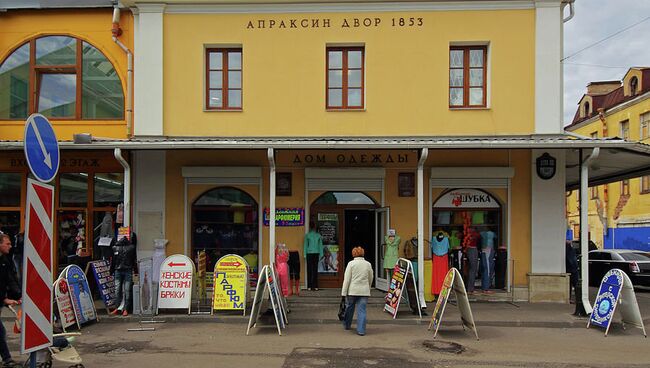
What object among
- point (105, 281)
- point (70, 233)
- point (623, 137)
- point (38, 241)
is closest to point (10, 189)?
point (70, 233)

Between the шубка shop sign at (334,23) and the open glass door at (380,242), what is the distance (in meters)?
4.35

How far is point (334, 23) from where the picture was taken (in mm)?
12773

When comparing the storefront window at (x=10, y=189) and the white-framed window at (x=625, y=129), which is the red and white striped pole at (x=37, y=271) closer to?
the storefront window at (x=10, y=189)

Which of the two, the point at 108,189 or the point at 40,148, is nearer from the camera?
the point at 40,148

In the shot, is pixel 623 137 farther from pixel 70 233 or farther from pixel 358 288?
pixel 70 233

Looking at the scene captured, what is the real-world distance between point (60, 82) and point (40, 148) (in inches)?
357

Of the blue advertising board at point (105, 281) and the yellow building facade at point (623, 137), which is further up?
the yellow building facade at point (623, 137)

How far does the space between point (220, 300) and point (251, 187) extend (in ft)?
10.1

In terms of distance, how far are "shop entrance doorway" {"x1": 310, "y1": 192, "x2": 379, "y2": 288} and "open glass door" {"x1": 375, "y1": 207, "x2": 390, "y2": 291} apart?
205 mm

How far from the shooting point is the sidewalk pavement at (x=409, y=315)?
10344mm

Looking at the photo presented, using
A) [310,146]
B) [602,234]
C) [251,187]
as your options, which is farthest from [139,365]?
[602,234]

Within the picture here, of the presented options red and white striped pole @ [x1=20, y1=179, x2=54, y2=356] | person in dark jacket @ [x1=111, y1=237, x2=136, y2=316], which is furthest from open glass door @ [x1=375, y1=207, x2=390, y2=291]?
red and white striped pole @ [x1=20, y1=179, x2=54, y2=356]

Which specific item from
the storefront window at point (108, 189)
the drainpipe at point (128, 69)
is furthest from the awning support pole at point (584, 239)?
the storefront window at point (108, 189)

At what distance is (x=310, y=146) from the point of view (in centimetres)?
1071
